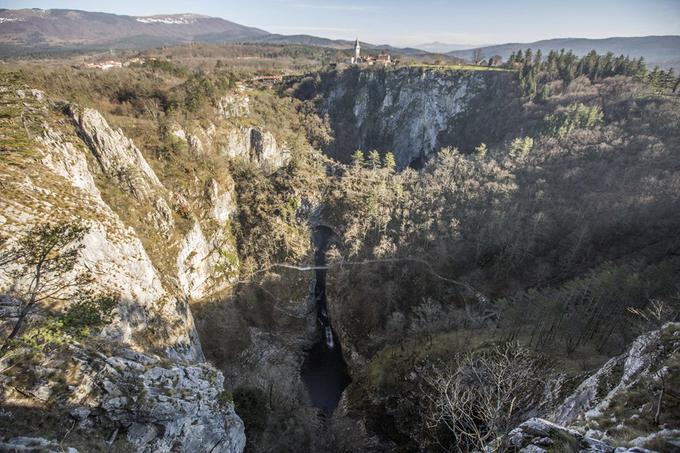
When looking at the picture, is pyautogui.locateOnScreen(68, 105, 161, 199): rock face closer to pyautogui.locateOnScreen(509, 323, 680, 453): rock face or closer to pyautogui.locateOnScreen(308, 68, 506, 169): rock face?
pyautogui.locateOnScreen(509, 323, 680, 453): rock face

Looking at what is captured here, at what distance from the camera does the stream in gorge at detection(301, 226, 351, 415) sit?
46553mm

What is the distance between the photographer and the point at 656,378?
14.7 meters

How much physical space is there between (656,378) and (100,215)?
1590 inches

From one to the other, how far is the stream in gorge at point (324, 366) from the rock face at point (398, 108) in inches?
2326

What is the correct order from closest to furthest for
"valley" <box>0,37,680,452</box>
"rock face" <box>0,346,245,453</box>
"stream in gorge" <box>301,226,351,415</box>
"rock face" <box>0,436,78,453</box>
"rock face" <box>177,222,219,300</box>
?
1. "rock face" <box>0,436,78,453</box>
2. "rock face" <box>0,346,245,453</box>
3. "valley" <box>0,37,680,452</box>
4. "stream in gorge" <box>301,226,351,415</box>
5. "rock face" <box>177,222,219,300</box>

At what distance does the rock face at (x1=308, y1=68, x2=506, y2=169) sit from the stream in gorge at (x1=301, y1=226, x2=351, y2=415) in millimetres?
59077

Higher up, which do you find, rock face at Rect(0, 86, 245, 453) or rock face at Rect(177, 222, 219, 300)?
rock face at Rect(0, 86, 245, 453)

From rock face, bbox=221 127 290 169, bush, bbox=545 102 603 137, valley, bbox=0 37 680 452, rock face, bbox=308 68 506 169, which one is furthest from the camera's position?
rock face, bbox=308 68 506 169

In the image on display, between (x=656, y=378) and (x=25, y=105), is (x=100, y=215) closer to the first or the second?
(x=25, y=105)

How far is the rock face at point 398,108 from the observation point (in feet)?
342

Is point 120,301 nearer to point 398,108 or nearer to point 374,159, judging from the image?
point 374,159

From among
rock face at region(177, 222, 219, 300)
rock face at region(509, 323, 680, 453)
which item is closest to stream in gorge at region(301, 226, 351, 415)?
rock face at region(177, 222, 219, 300)

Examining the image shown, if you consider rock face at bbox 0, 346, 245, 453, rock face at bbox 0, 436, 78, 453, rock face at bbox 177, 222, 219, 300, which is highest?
rock face at bbox 0, 436, 78, 453

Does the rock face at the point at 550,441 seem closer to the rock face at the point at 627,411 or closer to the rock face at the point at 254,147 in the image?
the rock face at the point at 627,411
